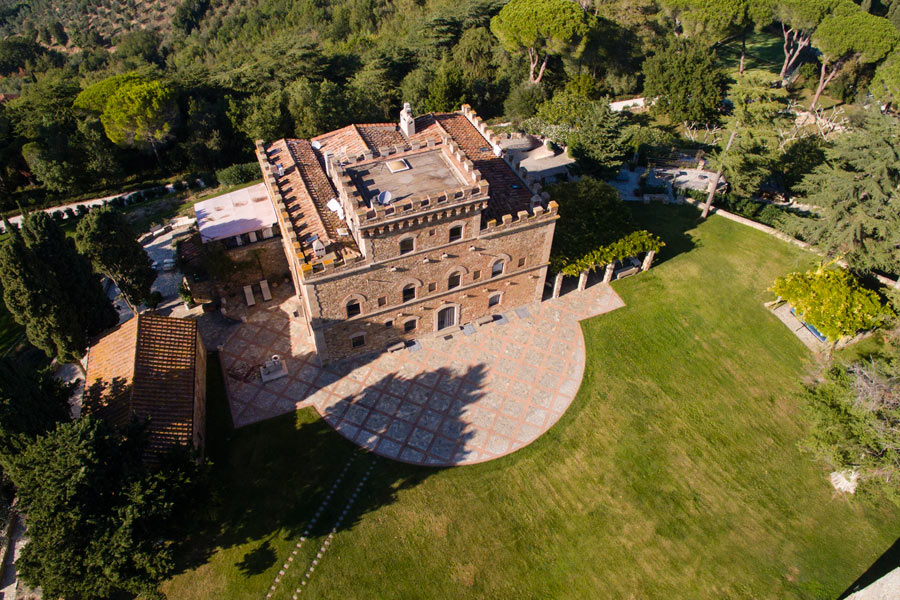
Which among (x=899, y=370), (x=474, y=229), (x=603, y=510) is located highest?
(x=474, y=229)

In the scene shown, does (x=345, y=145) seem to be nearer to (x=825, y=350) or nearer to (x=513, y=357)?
(x=513, y=357)

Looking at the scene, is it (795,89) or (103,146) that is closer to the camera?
(103,146)

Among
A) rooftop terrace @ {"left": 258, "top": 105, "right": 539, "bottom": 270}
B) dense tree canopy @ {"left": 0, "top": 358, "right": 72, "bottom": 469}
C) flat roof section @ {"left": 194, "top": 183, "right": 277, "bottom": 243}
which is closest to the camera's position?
dense tree canopy @ {"left": 0, "top": 358, "right": 72, "bottom": 469}

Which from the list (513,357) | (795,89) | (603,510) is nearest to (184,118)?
(513,357)

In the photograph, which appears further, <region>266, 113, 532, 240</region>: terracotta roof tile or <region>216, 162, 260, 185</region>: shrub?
<region>216, 162, 260, 185</region>: shrub

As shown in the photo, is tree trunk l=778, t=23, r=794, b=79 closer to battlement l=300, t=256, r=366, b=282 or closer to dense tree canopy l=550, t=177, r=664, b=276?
dense tree canopy l=550, t=177, r=664, b=276

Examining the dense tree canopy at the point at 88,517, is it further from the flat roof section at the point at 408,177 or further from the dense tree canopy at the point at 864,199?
the dense tree canopy at the point at 864,199

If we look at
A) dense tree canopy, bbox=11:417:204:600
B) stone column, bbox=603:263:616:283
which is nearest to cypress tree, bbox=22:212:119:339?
dense tree canopy, bbox=11:417:204:600

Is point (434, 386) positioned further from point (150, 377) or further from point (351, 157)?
point (150, 377)
